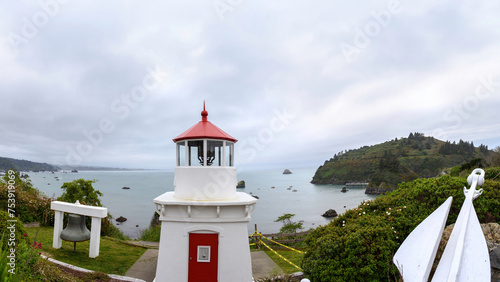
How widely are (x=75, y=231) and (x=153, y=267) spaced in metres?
3.38

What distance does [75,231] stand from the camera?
991 cm

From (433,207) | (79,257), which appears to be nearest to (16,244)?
(79,257)

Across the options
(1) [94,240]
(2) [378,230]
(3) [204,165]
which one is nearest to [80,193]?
(1) [94,240]

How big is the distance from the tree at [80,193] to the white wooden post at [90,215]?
536 centimetres

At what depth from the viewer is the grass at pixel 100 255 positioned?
9281mm

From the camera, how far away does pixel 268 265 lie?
34.0 ft

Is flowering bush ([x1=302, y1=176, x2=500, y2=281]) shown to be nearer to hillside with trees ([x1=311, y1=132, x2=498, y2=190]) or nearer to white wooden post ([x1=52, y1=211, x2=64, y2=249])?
white wooden post ([x1=52, y1=211, x2=64, y2=249])

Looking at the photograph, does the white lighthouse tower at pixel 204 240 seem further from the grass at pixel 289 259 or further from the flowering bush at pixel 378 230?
the grass at pixel 289 259

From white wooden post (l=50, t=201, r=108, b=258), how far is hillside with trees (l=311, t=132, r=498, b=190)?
4353cm

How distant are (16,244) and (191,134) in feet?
17.5

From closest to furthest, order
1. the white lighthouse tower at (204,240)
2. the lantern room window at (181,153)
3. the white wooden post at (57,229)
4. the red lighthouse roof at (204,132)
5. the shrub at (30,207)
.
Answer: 1. the white lighthouse tower at (204,240)
2. the red lighthouse roof at (204,132)
3. the lantern room window at (181,153)
4. the white wooden post at (57,229)
5. the shrub at (30,207)

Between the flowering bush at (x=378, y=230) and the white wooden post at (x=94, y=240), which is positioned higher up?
the flowering bush at (x=378, y=230)

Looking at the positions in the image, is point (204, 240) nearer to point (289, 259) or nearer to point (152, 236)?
point (289, 259)

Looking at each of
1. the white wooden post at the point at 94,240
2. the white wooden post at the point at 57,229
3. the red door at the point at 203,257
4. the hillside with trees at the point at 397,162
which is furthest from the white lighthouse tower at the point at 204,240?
the hillside with trees at the point at 397,162
